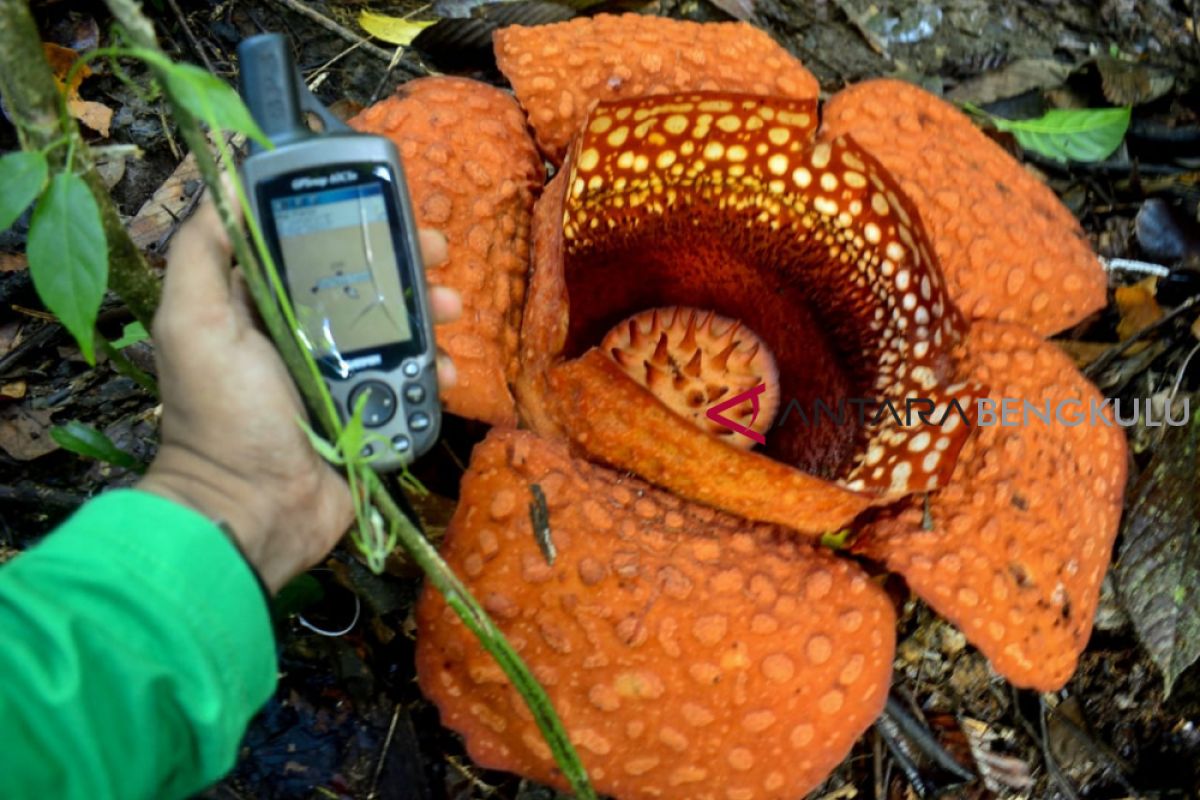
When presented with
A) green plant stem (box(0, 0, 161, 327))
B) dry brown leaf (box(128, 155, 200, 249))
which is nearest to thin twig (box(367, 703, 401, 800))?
green plant stem (box(0, 0, 161, 327))

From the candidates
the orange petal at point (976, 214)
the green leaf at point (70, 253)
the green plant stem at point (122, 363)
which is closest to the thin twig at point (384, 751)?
the green plant stem at point (122, 363)

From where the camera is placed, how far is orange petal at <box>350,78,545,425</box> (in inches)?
68.2

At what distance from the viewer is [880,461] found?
6.61 feet

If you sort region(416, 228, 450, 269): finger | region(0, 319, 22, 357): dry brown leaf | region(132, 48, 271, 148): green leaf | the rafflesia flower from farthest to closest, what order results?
region(0, 319, 22, 357): dry brown leaf → region(416, 228, 450, 269): finger → the rafflesia flower → region(132, 48, 271, 148): green leaf

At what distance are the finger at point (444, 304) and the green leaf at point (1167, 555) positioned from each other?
165cm

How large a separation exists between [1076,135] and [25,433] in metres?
2.85

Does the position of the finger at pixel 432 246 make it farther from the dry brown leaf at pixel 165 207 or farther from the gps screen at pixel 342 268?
the dry brown leaf at pixel 165 207

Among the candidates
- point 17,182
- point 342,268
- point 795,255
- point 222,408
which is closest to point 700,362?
point 795,255

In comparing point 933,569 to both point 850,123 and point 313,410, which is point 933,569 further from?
point 313,410

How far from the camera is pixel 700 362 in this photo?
8.25ft

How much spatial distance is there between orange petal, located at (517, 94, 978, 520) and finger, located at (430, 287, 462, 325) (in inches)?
5.8

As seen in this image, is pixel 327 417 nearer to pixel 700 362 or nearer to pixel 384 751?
pixel 384 751

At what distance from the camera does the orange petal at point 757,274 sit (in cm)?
173

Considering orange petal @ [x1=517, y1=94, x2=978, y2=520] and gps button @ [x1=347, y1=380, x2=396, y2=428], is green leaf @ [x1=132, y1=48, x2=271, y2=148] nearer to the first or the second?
gps button @ [x1=347, y1=380, x2=396, y2=428]
